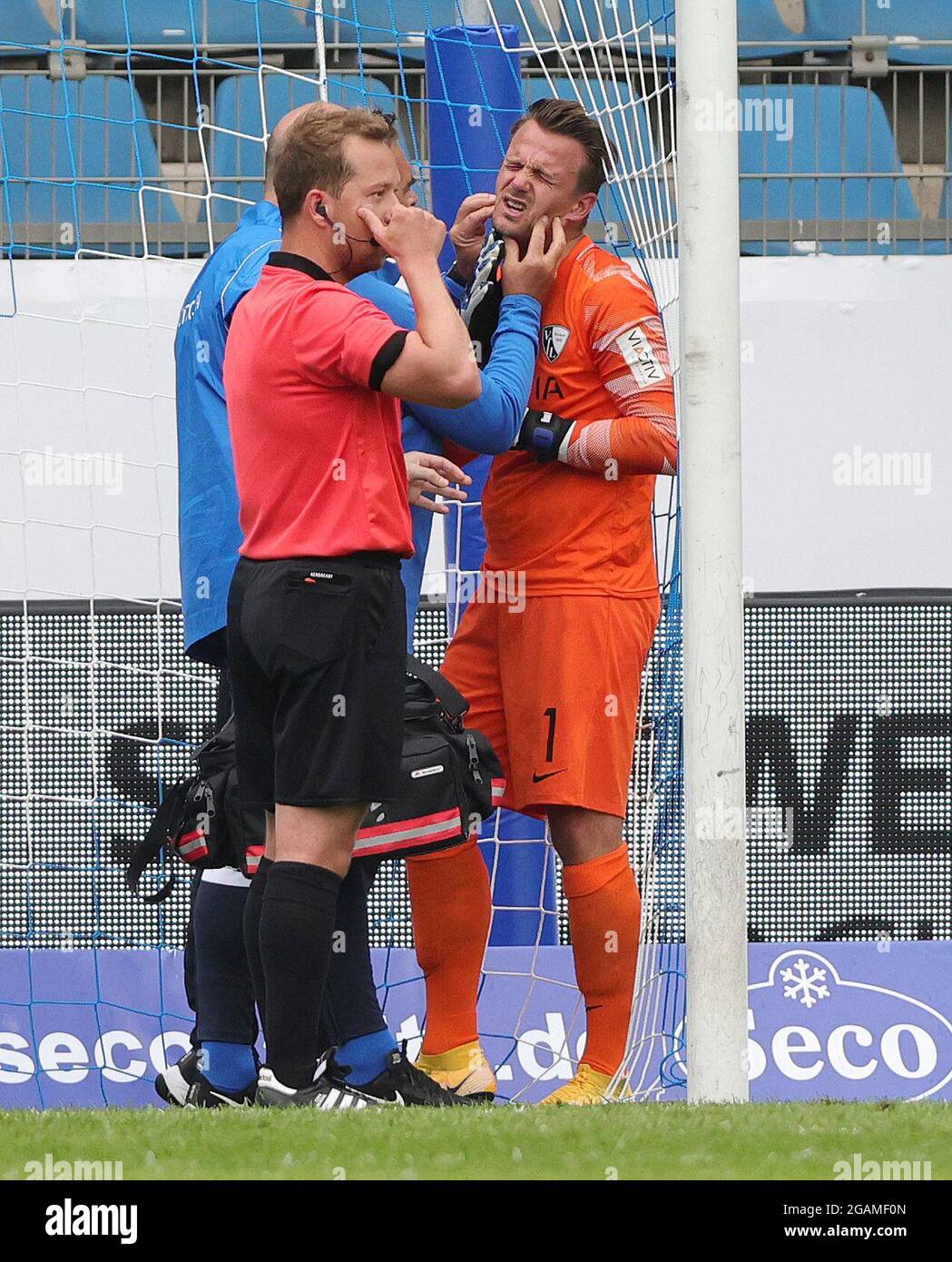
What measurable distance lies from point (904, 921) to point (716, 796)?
260 cm

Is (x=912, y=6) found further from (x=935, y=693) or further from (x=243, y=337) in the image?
(x=243, y=337)

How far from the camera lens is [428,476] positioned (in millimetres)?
3047

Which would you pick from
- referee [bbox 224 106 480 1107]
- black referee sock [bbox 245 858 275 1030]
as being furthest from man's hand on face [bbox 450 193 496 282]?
black referee sock [bbox 245 858 275 1030]

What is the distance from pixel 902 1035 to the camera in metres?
4.52

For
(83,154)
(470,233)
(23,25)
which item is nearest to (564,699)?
(470,233)

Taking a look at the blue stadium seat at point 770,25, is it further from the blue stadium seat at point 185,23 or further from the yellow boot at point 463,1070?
the yellow boot at point 463,1070

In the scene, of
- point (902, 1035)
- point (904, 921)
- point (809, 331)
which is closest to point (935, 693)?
point (904, 921)

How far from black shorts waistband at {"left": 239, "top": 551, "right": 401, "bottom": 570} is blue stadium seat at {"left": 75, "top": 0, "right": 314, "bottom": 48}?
5.19 meters

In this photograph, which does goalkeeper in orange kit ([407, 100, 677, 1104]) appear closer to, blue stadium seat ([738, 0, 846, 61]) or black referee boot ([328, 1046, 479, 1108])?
black referee boot ([328, 1046, 479, 1108])

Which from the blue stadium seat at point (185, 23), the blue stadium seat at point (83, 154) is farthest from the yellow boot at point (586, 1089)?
the blue stadium seat at point (185, 23)

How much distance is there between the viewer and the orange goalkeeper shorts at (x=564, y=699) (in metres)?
3.33

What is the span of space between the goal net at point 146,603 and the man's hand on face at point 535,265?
1.30ft

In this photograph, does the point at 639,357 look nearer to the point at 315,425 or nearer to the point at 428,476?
the point at 428,476

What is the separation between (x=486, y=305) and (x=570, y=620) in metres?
0.59
